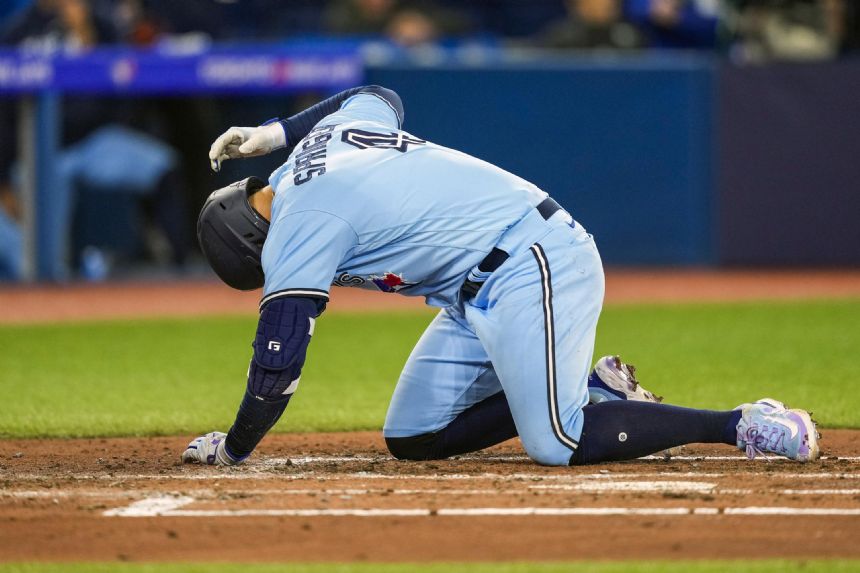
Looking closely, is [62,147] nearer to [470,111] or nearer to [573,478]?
[470,111]

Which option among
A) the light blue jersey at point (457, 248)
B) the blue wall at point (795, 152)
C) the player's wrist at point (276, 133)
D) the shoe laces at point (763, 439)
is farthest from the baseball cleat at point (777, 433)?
the blue wall at point (795, 152)

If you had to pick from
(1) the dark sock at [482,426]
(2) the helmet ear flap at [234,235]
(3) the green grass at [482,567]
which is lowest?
(3) the green grass at [482,567]

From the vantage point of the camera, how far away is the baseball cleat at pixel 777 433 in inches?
211

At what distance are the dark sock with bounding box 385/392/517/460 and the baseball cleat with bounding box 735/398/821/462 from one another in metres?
0.90

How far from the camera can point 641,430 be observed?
543 centimetres

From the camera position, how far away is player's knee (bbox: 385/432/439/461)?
226 inches

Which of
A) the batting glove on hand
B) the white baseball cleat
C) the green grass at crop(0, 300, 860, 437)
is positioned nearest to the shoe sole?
the white baseball cleat

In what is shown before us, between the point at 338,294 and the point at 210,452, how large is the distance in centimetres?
779

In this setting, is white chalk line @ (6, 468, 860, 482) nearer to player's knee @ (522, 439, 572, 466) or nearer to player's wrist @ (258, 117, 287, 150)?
player's knee @ (522, 439, 572, 466)

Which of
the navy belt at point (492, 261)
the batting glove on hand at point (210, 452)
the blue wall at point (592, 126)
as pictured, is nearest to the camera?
the navy belt at point (492, 261)

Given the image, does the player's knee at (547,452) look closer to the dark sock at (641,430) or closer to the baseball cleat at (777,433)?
the dark sock at (641,430)

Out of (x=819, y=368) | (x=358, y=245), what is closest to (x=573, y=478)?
(x=358, y=245)

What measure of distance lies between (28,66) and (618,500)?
10.1 m

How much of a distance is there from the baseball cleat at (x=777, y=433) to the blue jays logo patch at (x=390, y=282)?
53.4 inches
